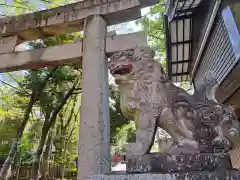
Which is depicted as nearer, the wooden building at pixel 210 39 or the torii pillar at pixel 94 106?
the torii pillar at pixel 94 106

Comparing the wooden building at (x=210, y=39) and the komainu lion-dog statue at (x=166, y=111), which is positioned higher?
the wooden building at (x=210, y=39)

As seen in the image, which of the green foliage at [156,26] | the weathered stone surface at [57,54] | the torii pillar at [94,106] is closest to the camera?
the torii pillar at [94,106]

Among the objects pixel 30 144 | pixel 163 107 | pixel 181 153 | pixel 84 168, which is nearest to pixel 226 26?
pixel 163 107

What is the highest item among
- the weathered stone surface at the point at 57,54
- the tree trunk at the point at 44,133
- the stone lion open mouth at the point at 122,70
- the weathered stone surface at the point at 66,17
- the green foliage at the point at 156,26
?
the green foliage at the point at 156,26

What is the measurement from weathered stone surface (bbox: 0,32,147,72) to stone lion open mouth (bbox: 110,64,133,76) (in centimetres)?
94

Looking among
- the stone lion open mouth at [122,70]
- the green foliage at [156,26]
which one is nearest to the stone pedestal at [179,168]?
the stone lion open mouth at [122,70]

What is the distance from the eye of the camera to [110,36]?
11.8ft

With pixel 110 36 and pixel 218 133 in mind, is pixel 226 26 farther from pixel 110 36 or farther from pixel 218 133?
pixel 218 133

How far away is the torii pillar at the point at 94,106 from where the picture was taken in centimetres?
285

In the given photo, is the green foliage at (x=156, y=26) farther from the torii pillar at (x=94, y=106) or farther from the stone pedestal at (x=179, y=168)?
the stone pedestal at (x=179, y=168)

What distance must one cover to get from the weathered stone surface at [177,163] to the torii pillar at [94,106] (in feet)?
3.04

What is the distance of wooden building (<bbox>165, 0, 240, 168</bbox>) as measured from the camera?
412 centimetres

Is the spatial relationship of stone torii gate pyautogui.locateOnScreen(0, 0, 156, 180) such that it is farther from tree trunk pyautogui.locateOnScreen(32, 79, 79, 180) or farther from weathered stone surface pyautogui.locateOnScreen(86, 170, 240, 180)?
tree trunk pyautogui.locateOnScreen(32, 79, 79, 180)

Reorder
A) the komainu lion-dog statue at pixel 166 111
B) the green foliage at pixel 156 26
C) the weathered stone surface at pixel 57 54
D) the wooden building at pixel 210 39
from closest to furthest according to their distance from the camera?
the komainu lion-dog statue at pixel 166 111, the weathered stone surface at pixel 57 54, the wooden building at pixel 210 39, the green foliage at pixel 156 26
